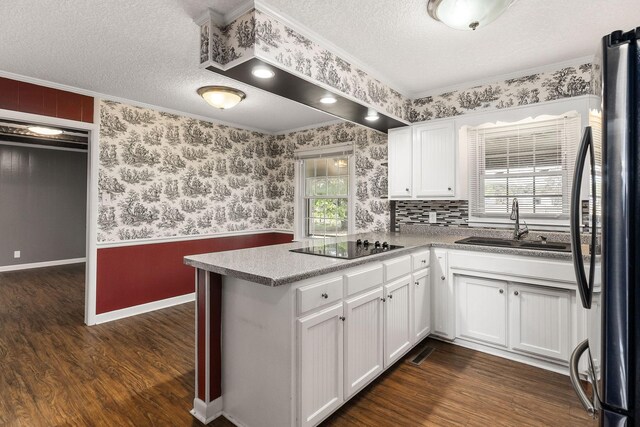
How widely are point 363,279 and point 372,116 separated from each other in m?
1.74

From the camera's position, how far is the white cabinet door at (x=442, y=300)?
2889mm

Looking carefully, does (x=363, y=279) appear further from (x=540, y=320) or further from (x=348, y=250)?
(x=540, y=320)

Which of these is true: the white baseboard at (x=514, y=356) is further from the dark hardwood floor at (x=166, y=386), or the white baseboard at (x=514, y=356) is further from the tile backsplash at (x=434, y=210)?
the tile backsplash at (x=434, y=210)

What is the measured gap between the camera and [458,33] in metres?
2.29

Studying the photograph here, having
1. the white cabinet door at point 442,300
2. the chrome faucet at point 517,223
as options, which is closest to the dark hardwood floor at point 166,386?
the white cabinet door at point 442,300

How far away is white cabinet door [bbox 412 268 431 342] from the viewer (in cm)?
271

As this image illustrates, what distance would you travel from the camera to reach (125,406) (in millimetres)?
2033

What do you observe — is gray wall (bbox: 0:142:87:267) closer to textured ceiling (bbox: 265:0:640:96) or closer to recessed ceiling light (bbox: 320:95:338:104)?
recessed ceiling light (bbox: 320:95:338:104)

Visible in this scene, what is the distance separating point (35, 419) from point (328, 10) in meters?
2.97

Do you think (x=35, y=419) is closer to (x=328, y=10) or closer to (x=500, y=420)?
(x=500, y=420)

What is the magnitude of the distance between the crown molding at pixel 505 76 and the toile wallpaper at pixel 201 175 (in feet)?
2.43

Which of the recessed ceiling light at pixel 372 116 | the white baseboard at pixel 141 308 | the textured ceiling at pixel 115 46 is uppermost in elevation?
the textured ceiling at pixel 115 46

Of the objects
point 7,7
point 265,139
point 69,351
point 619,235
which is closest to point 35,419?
point 69,351

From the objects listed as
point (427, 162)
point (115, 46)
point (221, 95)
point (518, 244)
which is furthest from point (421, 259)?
point (115, 46)
